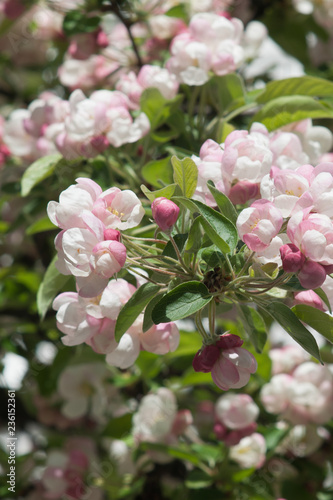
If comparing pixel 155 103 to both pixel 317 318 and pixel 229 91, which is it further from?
pixel 317 318

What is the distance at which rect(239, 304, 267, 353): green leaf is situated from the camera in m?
0.81

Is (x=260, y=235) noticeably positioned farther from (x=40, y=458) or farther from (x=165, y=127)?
(x=40, y=458)

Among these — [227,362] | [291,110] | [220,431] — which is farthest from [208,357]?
[220,431]

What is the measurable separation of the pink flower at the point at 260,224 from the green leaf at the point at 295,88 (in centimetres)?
44

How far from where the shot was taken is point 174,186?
74 centimetres

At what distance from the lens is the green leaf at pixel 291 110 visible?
3.27 feet

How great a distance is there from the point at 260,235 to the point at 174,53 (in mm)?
520

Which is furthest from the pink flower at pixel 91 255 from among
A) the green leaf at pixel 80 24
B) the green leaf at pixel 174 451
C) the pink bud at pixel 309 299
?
the green leaf at pixel 80 24

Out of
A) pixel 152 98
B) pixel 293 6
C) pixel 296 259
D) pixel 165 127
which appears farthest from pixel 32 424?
pixel 296 259

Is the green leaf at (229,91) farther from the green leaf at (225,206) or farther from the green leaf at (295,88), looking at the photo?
the green leaf at (225,206)

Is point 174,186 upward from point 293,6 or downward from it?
upward

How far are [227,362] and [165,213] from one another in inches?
7.1

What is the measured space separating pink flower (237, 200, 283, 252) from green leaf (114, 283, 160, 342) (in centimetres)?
13

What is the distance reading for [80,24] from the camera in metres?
1.38
